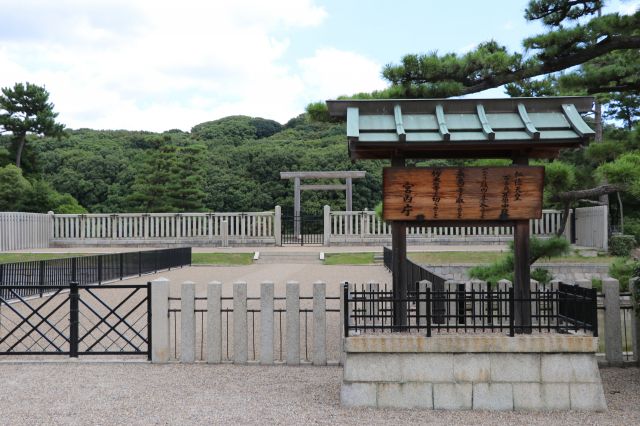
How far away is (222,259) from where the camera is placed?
23328 mm

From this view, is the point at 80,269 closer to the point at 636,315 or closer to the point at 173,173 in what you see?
the point at 636,315

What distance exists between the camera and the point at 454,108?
21.0 feet

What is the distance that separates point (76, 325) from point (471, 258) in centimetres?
1505

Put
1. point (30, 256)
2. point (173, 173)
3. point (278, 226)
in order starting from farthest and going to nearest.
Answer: point (173, 173), point (278, 226), point (30, 256)

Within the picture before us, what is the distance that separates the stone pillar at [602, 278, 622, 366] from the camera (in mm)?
7297

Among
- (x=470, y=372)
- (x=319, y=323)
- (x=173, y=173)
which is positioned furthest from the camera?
(x=173, y=173)

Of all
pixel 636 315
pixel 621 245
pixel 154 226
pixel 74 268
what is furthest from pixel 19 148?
pixel 636 315

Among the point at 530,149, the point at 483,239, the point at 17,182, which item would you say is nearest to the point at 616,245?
the point at 483,239

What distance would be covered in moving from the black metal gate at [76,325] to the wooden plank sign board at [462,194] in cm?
300

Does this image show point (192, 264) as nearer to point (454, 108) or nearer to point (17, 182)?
point (17, 182)

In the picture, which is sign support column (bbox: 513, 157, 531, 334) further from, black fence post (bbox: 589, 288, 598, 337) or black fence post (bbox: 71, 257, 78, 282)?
black fence post (bbox: 71, 257, 78, 282)

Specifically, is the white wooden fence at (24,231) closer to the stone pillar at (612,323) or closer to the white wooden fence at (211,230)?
the white wooden fence at (211,230)

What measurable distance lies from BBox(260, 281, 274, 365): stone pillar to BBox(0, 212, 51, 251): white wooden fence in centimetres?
2128

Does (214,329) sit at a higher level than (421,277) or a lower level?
lower
